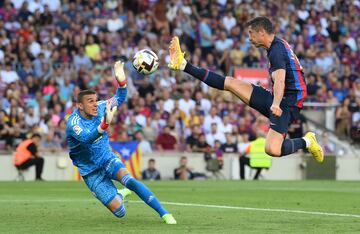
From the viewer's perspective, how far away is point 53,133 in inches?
1068

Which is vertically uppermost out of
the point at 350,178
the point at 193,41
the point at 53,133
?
the point at 193,41

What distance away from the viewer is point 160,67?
30578mm

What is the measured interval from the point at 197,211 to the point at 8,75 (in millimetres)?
14175

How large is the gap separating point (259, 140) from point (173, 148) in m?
2.37

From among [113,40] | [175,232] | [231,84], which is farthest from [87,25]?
[175,232]

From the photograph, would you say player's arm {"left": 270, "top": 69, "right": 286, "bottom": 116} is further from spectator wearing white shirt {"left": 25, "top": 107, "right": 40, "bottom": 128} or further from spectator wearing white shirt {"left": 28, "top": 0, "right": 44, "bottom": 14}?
spectator wearing white shirt {"left": 28, "top": 0, "right": 44, "bottom": 14}

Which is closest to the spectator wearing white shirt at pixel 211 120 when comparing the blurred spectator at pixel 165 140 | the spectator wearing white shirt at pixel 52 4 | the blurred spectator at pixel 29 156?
the blurred spectator at pixel 165 140

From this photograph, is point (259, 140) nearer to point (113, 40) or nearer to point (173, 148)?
point (173, 148)

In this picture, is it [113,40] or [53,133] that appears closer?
[53,133]

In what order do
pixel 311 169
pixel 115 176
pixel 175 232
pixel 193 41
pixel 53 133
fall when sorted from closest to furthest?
pixel 175 232 → pixel 115 176 → pixel 53 133 → pixel 311 169 → pixel 193 41

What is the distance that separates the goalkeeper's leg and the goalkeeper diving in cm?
78

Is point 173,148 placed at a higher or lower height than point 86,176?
lower

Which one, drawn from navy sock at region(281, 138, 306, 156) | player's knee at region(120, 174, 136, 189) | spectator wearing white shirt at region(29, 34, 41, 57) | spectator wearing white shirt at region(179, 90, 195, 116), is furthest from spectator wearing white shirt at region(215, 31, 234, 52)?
player's knee at region(120, 174, 136, 189)

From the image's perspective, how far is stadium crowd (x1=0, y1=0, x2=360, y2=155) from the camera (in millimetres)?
27828
